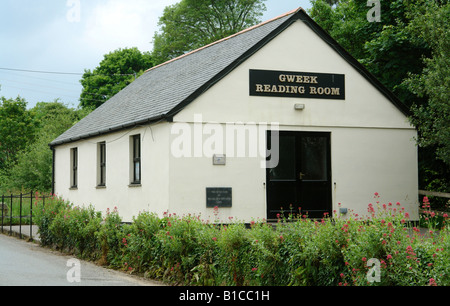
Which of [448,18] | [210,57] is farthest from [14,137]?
[448,18]

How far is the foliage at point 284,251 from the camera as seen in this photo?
713cm

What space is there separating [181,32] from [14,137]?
15760mm

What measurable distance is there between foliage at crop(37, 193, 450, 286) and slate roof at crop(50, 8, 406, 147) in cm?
495

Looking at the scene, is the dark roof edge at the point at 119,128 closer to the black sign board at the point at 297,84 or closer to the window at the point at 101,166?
the window at the point at 101,166

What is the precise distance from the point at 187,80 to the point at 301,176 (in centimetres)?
478

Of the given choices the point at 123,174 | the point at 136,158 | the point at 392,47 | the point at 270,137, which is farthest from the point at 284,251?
the point at 392,47

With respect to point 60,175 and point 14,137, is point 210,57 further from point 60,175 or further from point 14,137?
point 14,137

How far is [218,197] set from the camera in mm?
16750

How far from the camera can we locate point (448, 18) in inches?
654

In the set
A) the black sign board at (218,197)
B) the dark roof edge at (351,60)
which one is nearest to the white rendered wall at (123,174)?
the black sign board at (218,197)

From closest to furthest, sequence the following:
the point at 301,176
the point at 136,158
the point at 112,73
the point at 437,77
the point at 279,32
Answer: the point at 437,77 < the point at 279,32 < the point at 301,176 < the point at 136,158 < the point at 112,73

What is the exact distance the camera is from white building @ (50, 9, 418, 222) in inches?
658

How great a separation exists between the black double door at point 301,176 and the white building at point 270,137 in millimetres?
30

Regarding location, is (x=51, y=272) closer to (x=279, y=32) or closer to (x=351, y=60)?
(x=279, y=32)
